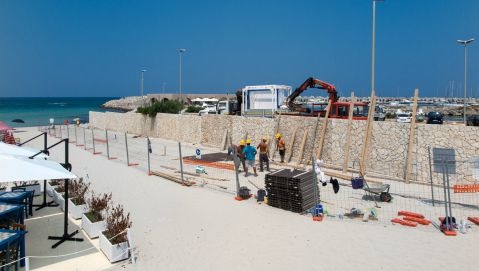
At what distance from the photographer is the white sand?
7953 millimetres

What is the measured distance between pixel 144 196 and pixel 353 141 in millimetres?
9948

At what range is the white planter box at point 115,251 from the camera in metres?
7.93

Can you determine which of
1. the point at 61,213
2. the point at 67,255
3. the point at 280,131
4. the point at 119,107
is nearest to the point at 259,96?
the point at 280,131

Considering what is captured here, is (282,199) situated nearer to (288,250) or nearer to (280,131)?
(288,250)

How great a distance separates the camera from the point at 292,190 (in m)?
11.6

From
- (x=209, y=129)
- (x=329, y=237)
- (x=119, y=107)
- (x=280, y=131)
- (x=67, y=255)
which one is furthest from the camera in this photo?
(x=119, y=107)

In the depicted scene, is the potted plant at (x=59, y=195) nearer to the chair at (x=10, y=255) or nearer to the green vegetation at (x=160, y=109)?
the chair at (x=10, y=255)

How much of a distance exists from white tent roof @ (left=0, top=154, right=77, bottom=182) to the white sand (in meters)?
1.87

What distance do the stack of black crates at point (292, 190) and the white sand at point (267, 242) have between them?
0.31 m

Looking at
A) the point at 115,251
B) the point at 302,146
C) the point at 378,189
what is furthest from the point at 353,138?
the point at 115,251

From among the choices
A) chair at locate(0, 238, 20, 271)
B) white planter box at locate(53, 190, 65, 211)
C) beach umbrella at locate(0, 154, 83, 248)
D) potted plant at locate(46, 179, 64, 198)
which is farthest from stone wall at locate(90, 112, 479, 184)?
potted plant at locate(46, 179, 64, 198)

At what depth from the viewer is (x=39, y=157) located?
9070 mm

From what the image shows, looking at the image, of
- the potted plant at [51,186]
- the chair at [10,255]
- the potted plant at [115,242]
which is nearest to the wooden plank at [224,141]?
the potted plant at [51,186]

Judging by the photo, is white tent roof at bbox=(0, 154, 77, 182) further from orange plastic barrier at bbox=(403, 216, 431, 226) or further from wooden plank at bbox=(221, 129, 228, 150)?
wooden plank at bbox=(221, 129, 228, 150)
